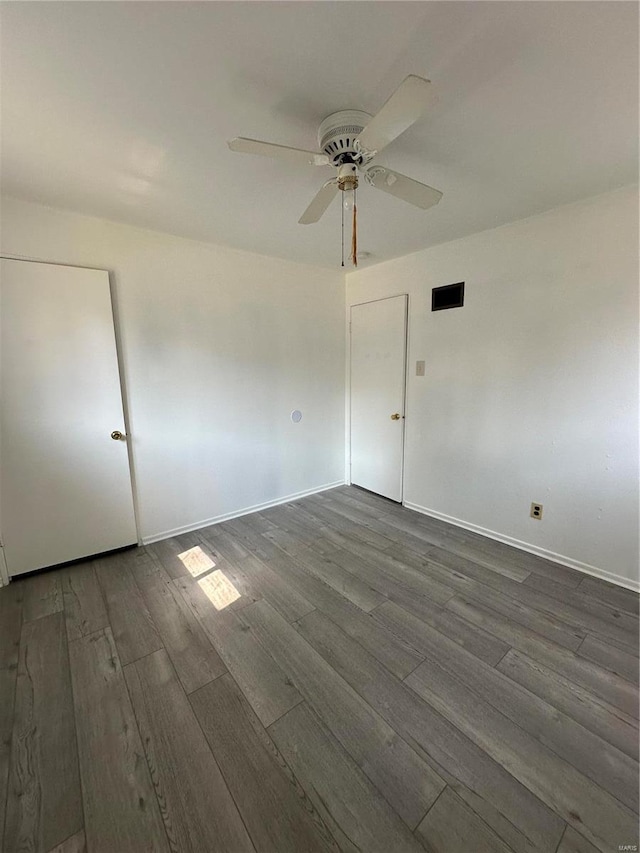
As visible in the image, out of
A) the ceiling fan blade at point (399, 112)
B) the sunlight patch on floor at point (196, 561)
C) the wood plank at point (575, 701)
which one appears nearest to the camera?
the ceiling fan blade at point (399, 112)

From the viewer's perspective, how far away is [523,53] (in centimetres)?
112

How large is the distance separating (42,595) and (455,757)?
244 cm

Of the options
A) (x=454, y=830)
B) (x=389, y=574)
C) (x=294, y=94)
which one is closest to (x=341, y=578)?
(x=389, y=574)

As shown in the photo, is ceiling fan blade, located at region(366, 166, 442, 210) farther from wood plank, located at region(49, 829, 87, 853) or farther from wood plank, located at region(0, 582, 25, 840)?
wood plank, located at region(0, 582, 25, 840)

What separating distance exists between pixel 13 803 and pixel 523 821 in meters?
1.64

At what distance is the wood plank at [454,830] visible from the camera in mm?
1003

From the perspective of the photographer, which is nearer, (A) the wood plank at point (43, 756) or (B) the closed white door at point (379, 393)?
(A) the wood plank at point (43, 756)

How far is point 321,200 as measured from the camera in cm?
162

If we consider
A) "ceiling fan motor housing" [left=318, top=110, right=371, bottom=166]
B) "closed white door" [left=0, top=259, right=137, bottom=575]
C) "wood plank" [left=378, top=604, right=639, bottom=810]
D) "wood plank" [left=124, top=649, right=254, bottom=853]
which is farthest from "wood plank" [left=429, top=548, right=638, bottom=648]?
"closed white door" [left=0, top=259, right=137, bottom=575]

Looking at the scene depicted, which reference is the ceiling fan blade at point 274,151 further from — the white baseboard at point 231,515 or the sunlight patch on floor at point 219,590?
the white baseboard at point 231,515

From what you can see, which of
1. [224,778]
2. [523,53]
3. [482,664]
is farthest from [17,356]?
[482,664]

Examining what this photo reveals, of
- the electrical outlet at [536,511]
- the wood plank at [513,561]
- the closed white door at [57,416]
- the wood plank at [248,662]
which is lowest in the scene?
the wood plank at [248,662]

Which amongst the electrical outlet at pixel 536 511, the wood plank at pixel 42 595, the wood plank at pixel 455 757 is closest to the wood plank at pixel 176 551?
the wood plank at pixel 42 595

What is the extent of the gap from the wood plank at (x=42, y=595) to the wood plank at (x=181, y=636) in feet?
1.53
